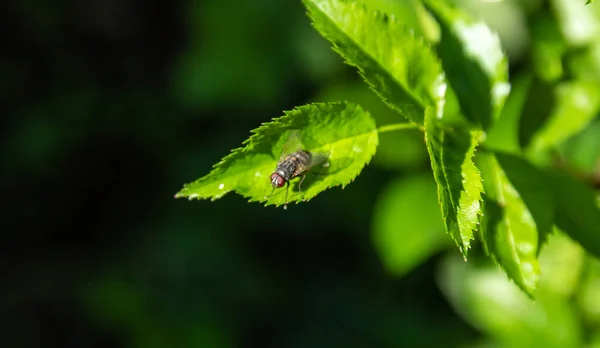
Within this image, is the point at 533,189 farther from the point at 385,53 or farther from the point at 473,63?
the point at 385,53

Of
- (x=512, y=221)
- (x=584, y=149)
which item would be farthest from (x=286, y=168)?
(x=584, y=149)

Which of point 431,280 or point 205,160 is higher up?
point 205,160

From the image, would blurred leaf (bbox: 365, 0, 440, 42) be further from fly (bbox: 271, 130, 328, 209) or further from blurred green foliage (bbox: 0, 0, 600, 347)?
blurred green foliage (bbox: 0, 0, 600, 347)

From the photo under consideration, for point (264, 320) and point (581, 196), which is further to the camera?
point (264, 320)

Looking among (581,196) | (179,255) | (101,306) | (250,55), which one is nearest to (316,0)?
(581,196)

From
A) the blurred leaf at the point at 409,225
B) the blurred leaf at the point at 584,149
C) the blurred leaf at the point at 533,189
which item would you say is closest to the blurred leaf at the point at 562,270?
the blurred leaf at the point at 584,149

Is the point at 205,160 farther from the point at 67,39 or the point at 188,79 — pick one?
the point at 67,39

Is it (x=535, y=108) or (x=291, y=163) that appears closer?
(x=291, y=163)

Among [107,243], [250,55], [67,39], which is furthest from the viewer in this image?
[67,39]
